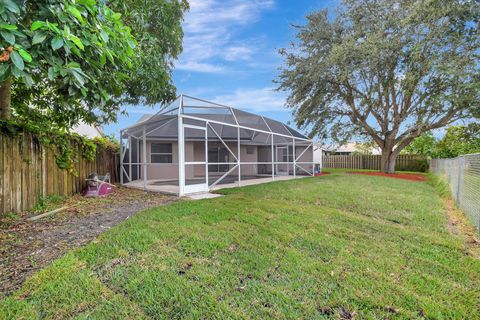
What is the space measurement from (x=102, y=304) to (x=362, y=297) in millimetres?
2298

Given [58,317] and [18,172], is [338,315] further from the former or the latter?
[18,172]

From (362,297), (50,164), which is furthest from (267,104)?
(362,297)

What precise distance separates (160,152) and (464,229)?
12279 millimetres

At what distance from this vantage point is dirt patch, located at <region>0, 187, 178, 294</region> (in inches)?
108

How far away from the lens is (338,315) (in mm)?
1998

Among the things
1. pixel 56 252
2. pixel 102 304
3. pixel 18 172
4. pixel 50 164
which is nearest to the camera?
pixel 102 304

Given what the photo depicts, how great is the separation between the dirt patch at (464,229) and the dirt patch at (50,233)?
5.37m

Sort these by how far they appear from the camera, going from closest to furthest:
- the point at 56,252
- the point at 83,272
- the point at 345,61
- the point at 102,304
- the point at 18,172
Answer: the point at 102,304 → the point at 83,272 → the point at 56,252 → the point at 18,172 → the point at 345,61

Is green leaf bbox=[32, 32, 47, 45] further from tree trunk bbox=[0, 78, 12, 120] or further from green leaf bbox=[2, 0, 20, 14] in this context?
tree trunk bbox=[0, 78, 12, 120]

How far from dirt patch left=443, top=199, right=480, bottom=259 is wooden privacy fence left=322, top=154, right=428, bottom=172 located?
48.5 feet

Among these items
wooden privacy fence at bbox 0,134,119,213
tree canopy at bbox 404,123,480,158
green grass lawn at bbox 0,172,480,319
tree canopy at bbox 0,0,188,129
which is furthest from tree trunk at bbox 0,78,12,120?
tree canopy at bbox 404,123,480,158

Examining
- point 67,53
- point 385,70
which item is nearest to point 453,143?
point 385,70

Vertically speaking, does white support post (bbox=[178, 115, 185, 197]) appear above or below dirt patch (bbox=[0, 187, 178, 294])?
above

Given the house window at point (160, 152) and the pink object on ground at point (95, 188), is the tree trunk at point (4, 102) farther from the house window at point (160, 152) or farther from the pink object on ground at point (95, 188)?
the house window at point (160, 152)
